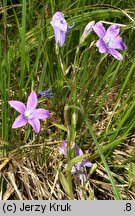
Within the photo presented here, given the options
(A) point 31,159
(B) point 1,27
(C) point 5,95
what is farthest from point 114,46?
(B) point 1,27

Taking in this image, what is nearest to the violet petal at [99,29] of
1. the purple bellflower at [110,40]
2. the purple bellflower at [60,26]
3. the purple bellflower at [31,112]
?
the purple bellflower at [110,40]

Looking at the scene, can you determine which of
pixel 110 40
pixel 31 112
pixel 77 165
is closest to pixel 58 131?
pixel 77 165

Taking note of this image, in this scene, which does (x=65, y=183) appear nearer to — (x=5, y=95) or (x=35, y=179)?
(x=35, y=179)

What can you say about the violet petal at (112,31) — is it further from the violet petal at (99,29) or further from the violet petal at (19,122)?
the violet petal at (19,122)

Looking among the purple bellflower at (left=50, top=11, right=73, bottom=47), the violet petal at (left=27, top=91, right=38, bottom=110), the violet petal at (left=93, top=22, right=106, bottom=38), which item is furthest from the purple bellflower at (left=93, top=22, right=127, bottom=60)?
the violet petal at (left=27, top=91, right=38, bottom=110)

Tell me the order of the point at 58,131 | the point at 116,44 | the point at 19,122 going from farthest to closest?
the point at 58,131
the point at 116,44
the point at 19,122

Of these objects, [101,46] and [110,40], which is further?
[110,40]

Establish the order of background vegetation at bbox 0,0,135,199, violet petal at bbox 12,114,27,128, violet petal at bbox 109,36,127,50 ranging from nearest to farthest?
1. violet petal at bbox 12,114,27,128
2. violet petal at bbox 109,36,127,50
3. background vegetation at bbox 0,0,135,199

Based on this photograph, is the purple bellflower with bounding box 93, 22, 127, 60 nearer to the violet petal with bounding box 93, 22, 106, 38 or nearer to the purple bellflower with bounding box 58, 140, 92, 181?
the violet petal with bounding box 93, 22, 106, 38

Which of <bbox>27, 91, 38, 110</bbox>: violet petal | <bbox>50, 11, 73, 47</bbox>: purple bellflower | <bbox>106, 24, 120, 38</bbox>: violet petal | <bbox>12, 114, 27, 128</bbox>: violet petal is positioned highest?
<bbox>106, 24, 120, 38</bbox>: violet petal

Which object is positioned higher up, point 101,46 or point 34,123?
point 101,46

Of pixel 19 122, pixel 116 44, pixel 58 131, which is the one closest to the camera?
pixel 19 122

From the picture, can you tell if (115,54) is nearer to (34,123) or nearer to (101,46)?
(101,46)
